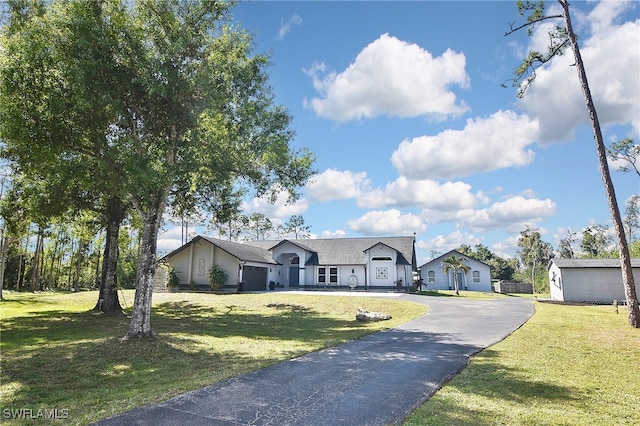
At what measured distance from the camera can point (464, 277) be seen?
1700 inches

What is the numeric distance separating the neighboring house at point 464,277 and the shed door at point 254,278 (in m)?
18.1

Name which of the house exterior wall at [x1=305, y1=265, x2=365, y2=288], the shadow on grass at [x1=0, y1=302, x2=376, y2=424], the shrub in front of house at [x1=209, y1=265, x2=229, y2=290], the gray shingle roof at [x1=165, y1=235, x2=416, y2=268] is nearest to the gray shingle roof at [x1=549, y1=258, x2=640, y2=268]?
the gray shingle roof at [x1=165, y1=235, x2=416, y2=268]

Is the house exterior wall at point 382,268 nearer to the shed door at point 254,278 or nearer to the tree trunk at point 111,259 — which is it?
the shed door at point 254,278

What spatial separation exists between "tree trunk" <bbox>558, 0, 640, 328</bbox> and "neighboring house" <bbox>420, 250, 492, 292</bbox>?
2792 centimetres

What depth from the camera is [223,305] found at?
Answer: 2309 centimetres

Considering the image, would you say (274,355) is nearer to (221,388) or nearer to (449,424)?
(221,388)

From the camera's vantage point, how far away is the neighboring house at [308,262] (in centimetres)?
3381

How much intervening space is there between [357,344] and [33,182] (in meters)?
13.5

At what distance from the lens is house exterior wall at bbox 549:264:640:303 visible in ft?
89.7

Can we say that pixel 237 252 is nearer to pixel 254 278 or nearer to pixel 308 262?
pixel 254 278
